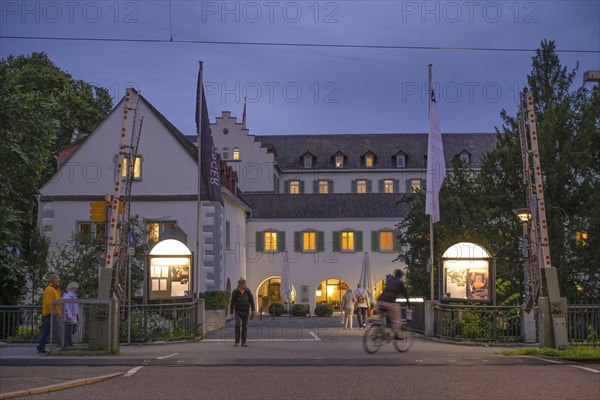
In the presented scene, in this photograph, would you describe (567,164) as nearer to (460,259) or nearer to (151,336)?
(460,259)

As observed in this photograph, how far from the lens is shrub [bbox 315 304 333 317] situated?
56.7 m

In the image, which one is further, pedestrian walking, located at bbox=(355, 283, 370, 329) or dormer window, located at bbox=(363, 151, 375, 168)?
dormer window, located at bbox=(363, 151, 375, 168)

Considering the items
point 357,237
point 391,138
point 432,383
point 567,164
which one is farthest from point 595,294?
point 391,138

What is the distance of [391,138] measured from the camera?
89.8 m

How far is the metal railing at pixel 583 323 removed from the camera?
2131 centimetres

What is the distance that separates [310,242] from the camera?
60.2 meters

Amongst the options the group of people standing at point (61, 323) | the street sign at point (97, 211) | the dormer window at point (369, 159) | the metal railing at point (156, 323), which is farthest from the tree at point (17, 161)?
the dormer window at point (369, 159)

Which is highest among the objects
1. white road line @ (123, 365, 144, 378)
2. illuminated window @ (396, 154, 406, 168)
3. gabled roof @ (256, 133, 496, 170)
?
gabled roof @ (256, 133, 496, 170)

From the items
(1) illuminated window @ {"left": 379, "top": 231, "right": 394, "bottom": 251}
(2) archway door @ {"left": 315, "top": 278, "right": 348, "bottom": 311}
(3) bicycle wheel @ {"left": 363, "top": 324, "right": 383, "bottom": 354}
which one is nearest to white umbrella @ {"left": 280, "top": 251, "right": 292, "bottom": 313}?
(2) archway door @ {"left": 315, "top": 278, "right": 348, "bottom": 311}

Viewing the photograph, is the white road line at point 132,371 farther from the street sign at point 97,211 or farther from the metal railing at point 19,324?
the metal railing at point 19,324

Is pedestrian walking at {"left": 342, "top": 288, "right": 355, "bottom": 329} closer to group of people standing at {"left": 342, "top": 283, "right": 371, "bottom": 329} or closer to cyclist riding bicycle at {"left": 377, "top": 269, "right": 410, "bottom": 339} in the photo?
group of people standing at {"left": 342, "top": 283, "right": 371, "bottom": 329}

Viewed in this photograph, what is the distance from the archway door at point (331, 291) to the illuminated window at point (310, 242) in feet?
9.66

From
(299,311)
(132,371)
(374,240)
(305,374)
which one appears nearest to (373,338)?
(305,374)

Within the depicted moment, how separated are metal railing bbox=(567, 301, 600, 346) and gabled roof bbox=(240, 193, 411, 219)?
3804 cm
